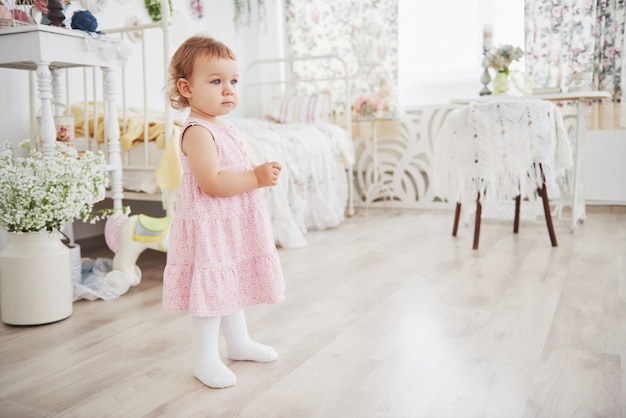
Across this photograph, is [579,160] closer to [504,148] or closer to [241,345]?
[504,148]

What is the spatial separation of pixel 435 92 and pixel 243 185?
308 cm

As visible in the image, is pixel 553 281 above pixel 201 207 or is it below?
below

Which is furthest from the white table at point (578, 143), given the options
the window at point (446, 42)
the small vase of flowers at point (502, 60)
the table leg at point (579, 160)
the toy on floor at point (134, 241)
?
the toy on floor at point (134, 241)

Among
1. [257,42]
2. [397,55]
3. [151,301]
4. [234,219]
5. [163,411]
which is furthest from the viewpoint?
[257,42]

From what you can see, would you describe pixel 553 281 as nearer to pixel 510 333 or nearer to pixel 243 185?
pixel 510 333

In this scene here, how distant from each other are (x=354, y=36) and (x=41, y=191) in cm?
281

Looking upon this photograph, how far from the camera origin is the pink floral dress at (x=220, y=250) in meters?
1.19

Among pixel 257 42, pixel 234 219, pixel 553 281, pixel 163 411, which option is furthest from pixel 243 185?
pixel 257 42

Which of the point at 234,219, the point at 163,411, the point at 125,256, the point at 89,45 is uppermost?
the point at 89,45

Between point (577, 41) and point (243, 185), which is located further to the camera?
point (577, 41)

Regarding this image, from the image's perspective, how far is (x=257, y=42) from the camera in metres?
4.30

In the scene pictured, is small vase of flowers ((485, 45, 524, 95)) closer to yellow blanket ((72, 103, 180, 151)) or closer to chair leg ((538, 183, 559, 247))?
chair leg ((538, 183, 559, 247))

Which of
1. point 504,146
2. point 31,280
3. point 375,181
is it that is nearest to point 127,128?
point 31,280

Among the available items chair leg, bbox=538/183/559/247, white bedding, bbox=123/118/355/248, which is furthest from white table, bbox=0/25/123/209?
chair leg, bbox=538/183/559/247
